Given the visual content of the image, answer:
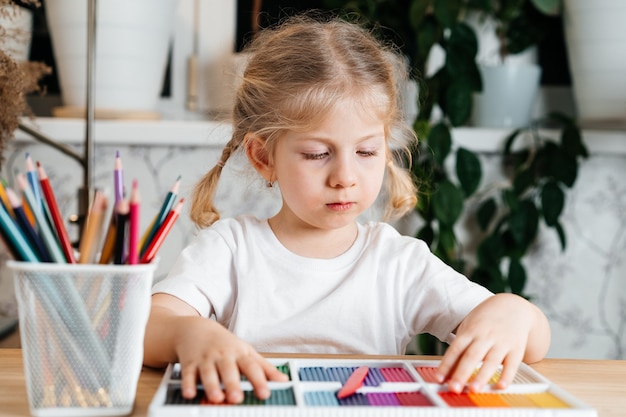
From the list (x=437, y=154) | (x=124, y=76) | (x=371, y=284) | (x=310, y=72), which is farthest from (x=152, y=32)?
(x=371, y=284)

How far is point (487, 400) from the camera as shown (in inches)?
20.6

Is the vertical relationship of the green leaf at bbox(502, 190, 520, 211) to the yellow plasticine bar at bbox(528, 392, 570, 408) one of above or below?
below

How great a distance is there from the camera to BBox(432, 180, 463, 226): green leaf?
160 cm

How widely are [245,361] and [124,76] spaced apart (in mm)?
Result: 1253

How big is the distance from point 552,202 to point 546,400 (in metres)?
1.15

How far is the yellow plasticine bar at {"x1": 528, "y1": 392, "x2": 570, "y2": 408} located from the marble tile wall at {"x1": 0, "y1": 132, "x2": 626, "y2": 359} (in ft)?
3.80

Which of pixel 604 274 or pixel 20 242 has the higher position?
pixel 20 242

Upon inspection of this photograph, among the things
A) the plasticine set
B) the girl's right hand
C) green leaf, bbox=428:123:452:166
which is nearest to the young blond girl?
the girl's right hand

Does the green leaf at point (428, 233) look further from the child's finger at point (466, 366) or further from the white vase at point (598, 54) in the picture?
the child's finger at point (466, 366)

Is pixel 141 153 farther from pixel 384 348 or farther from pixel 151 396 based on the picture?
pixel 151 396

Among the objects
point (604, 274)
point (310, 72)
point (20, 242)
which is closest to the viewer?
point (20, 242)

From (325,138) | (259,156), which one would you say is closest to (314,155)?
(325,138)

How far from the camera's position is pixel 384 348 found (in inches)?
35.9

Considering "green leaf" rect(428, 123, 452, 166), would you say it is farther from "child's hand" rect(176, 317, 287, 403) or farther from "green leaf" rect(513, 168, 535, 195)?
"child's hand" rect(176, 317, 287, 403)
